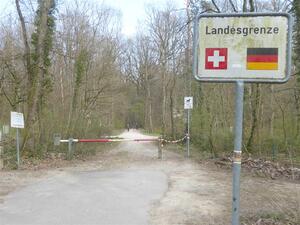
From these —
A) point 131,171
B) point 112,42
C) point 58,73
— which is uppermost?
point 112,42

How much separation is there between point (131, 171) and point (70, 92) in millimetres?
11791

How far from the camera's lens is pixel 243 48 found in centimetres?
340

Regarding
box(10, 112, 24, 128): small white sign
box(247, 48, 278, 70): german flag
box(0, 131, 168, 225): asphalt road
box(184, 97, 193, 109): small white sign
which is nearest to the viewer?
box(247, 48, 278, 70): german flag

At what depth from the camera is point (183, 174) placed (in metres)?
14.9

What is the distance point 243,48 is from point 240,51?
Answer: 3 centimetres

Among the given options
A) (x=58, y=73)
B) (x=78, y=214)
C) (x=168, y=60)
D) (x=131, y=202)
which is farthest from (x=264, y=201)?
(x=168, y=60)

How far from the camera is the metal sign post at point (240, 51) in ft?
11.0

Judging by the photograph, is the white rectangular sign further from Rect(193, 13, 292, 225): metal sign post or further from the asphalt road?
the asphalt road

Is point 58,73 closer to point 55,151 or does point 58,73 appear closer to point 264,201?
point 55,151

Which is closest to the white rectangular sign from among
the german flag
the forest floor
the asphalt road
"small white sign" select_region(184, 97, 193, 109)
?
the german flag

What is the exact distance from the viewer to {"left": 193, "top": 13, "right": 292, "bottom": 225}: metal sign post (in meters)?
3.36

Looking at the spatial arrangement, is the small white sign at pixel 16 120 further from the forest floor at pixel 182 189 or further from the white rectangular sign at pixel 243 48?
the white rectangular sign at pixel 243 48

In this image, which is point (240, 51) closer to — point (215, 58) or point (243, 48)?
point (243, 48)

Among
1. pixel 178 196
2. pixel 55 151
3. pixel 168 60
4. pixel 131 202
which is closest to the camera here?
pixel 131 202
